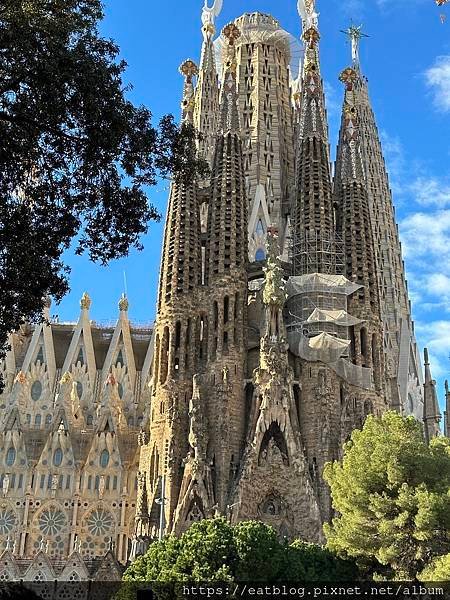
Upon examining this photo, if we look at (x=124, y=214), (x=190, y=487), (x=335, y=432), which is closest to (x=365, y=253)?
(x=335, y=432)

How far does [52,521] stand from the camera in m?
38.5

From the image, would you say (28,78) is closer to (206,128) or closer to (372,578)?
(372,578)

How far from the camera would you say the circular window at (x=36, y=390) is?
147 ft

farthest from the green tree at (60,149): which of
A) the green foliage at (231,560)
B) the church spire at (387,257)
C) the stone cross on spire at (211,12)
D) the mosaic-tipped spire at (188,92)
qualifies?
the stone cross on spire at (211,12)

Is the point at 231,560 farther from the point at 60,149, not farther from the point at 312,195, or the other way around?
the point at 312,195

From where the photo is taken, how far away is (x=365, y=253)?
36312 mm

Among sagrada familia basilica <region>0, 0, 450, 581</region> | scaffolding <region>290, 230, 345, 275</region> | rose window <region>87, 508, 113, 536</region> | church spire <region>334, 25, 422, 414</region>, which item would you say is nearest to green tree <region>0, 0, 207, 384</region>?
sagrada familia basilica <region>0, 0, 450, 581</region>

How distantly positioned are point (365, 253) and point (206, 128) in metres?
16.1

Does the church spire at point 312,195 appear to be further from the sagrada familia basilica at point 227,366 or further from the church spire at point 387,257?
the church spire at point 387,257

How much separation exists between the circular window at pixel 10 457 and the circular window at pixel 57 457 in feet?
6.63

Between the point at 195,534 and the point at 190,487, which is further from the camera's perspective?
the point at 190,487

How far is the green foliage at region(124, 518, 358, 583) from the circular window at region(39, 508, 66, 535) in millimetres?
17562

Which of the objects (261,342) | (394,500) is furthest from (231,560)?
(261,342)

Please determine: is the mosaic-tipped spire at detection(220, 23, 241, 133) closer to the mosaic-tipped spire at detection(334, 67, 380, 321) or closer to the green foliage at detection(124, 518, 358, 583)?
the mosaic-tipped spire at detection(334, 67, 380, 321)
